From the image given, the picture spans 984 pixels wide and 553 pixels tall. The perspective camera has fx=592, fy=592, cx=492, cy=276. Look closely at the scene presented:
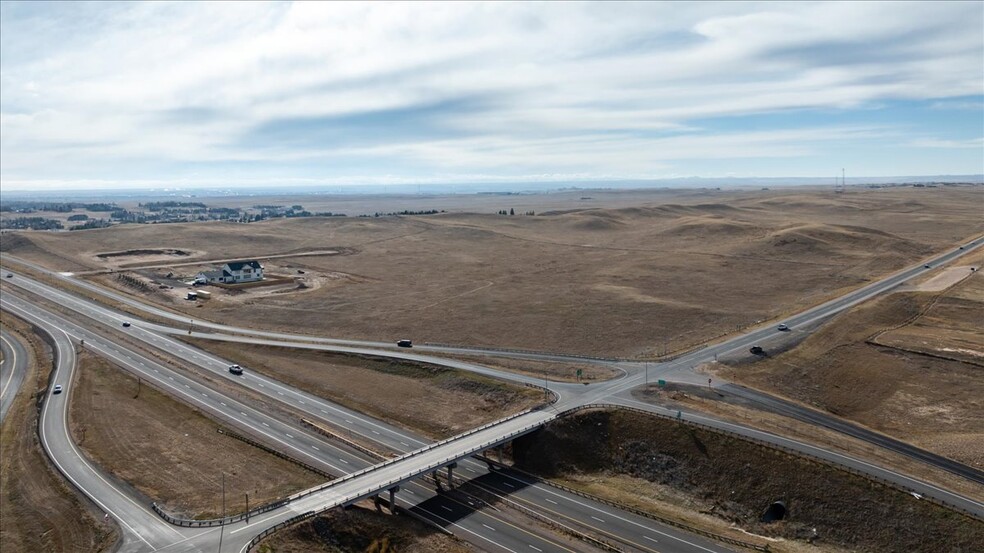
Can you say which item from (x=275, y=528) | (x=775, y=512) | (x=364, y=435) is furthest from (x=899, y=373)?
(x=275, y=528)

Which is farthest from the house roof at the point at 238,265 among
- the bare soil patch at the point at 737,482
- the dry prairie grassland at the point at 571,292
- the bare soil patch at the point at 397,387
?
the bare soil patch at the point at 737,482

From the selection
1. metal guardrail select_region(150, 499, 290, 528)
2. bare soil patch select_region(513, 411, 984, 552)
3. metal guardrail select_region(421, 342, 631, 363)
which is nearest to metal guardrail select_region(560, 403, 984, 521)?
bare soil patch select_region(513, 411, 984, 552)

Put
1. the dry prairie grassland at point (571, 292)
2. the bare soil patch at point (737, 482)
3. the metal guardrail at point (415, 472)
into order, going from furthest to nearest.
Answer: the dry prairie grassland at point (571, 292), the metal guardrail at point (415, 472), the bare soil patch at point (737, 482)

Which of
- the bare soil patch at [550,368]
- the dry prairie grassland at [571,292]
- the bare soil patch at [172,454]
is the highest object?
the dry prairie grassland at [571,292]

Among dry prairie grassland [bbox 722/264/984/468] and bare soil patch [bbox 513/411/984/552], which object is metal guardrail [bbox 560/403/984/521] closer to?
bare soil patch [bbox 513/411/984/552]

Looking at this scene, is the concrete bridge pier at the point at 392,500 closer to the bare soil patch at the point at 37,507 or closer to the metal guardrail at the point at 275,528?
the metal guardrail at the point at 275,528

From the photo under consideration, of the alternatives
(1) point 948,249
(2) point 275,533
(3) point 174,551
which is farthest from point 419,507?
(1) point 948,249
